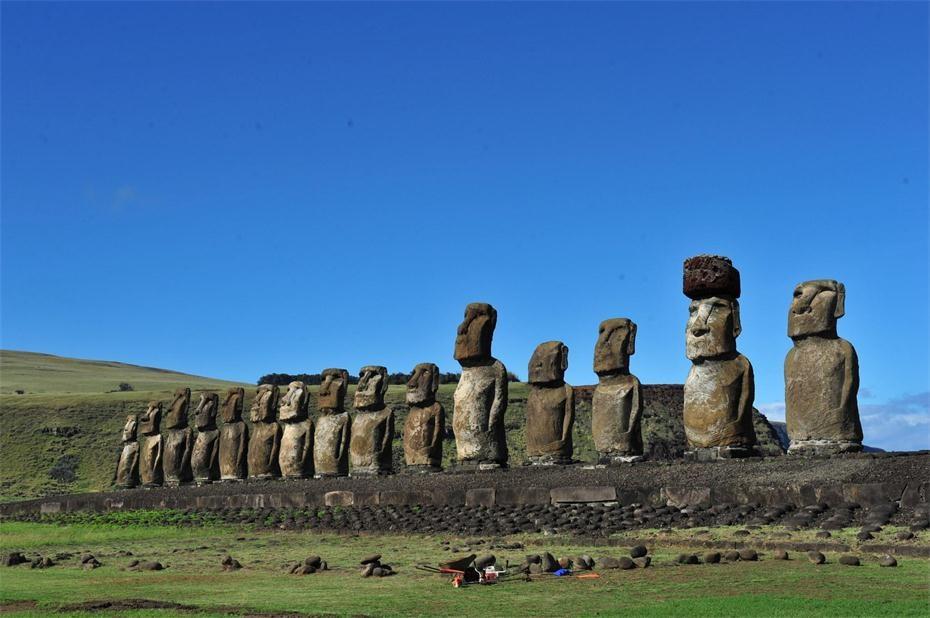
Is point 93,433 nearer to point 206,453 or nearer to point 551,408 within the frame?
point 206,453

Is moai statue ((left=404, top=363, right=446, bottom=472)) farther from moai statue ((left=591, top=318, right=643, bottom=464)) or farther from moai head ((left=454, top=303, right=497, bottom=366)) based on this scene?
moai statue ((left=591, top=318, right=643, bottom=464))

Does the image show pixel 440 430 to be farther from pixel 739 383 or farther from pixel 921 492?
pixel 921 492

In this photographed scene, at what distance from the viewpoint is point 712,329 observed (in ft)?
63.6

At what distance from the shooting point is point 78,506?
29656 mm

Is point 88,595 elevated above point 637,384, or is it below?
below

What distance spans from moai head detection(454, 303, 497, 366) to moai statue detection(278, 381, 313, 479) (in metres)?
5.90

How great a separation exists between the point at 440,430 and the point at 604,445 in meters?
5.08

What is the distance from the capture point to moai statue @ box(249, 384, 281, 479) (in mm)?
29688

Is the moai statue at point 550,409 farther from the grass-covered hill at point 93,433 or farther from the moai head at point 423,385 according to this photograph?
the grass-covered hill at point 93,433

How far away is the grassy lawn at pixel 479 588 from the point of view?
944 cm

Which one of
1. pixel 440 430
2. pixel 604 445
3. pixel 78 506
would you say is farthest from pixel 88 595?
pixel 78 506

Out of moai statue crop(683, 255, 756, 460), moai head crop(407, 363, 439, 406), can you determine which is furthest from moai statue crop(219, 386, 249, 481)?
moai statue crop(683, 255, 756, 460)

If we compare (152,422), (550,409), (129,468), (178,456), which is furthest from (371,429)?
(129,468)

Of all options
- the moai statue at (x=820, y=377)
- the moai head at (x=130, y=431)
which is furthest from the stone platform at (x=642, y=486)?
the moai head at (x=130, y=431)
